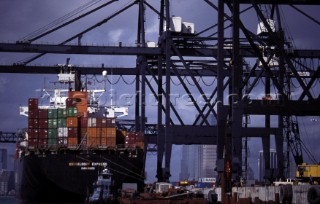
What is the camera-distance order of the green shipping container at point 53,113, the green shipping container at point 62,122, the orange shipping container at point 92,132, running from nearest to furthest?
the orange shipping container at point 92,132 → the green shipping container at point 62,122 → the green shipping container at point 53,113

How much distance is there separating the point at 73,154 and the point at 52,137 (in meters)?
2.84

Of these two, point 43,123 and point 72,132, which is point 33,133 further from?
point 72,132

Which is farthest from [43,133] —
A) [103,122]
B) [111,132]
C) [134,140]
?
[134,140]

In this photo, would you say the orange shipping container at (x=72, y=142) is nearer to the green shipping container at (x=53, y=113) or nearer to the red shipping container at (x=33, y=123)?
the green shipping container at (x=53, y=113)

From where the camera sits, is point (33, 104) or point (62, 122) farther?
point (33, 104)

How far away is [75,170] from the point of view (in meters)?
65.8

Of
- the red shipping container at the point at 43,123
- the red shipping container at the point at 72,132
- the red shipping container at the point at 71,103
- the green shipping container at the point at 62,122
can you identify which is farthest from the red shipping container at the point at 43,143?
the red shipping container at the point at 71,103

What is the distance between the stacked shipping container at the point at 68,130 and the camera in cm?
6600

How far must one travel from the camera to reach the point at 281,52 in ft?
149

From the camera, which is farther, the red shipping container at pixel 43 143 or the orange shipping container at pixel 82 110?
the orange shipping container at pixel 82 110

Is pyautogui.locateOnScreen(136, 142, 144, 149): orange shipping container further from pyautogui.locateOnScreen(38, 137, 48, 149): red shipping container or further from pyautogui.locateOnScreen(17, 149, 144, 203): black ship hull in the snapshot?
pyautogui.locateOnScreen(38, 137, 48, 149): red shipping container

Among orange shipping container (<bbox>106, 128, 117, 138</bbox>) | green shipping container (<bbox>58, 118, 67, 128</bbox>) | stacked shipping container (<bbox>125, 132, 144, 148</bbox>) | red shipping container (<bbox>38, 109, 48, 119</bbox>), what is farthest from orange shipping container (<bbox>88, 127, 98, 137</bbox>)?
red shipping container (<bbox>38, 109, 48, 119</bbox>)

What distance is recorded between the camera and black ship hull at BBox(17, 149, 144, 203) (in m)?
65.2

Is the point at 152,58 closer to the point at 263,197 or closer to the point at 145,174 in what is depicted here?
the point at 145,174
